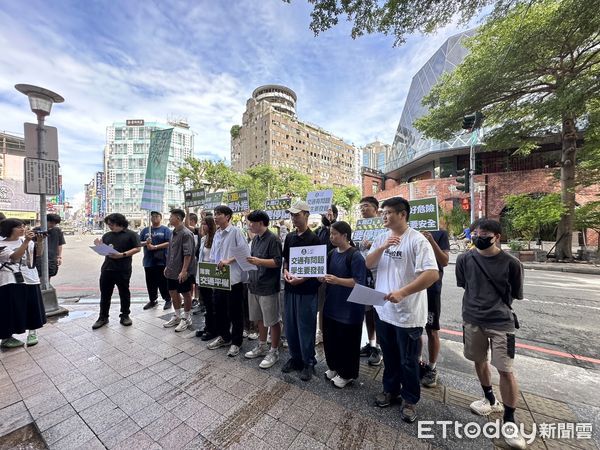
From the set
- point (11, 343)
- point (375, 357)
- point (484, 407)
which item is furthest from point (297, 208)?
point (11, 343)

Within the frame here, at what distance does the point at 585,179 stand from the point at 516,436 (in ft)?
53.0

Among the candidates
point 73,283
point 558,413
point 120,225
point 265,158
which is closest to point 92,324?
point 120,225

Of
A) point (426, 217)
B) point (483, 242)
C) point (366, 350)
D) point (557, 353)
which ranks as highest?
point (426, 217)

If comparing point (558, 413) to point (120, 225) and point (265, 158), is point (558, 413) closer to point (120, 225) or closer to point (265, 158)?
point (120, 225)

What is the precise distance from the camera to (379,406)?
2.53 metres

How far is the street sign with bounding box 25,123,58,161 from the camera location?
506 centimetres

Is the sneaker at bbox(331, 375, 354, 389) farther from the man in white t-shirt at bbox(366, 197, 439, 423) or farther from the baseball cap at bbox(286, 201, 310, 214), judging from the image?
the baseball cap at bbox(286, 201, 310, 214)

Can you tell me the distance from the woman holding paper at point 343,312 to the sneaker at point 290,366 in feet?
1.57

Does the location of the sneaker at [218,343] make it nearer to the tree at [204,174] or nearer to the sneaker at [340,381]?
the sneaker at [340,381]

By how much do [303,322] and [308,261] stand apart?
0.74 meters

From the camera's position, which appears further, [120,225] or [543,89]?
[543,89]

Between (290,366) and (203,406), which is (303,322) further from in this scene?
(203,406)

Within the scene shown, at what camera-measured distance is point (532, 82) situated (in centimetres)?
1191

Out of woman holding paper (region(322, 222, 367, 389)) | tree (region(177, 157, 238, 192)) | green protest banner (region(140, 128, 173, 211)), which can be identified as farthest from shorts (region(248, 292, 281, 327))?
tree (region(177, 157, 238, 192))
